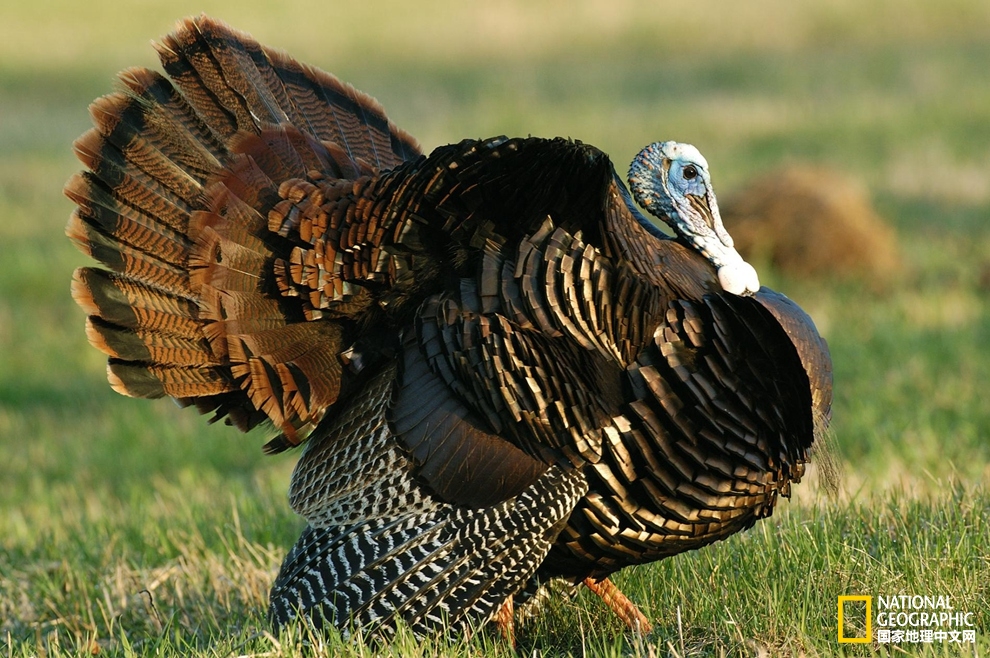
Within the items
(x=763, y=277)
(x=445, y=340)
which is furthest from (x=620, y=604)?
(x=763, y=277)

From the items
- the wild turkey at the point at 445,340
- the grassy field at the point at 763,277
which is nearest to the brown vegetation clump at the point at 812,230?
the grassy field at the point at 763,277

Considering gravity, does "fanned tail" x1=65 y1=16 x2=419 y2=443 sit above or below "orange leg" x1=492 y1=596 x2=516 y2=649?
above

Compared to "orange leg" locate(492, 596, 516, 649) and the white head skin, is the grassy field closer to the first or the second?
"orange leg" locate(492, 596, 516, 649)

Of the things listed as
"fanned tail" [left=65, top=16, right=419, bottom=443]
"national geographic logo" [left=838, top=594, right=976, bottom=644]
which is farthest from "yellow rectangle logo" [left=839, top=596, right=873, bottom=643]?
"fanned tail" [left=65, top=16, right=419, bottom=443]

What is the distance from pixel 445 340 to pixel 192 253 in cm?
88

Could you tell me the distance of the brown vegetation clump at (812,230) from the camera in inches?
412

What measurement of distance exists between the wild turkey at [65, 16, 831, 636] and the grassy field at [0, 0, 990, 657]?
1.01ft

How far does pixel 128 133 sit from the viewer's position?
393 cm

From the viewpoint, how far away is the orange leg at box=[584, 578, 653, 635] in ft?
12.5

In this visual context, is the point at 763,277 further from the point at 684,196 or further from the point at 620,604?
the point at 620,604

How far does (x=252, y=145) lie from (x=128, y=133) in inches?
15.4

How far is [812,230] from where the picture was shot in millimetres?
10469

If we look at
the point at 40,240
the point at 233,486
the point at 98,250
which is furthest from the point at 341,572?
the point at 40,240

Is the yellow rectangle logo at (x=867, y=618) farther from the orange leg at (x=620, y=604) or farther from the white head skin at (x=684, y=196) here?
the white head skin at (x=684, y=196)
